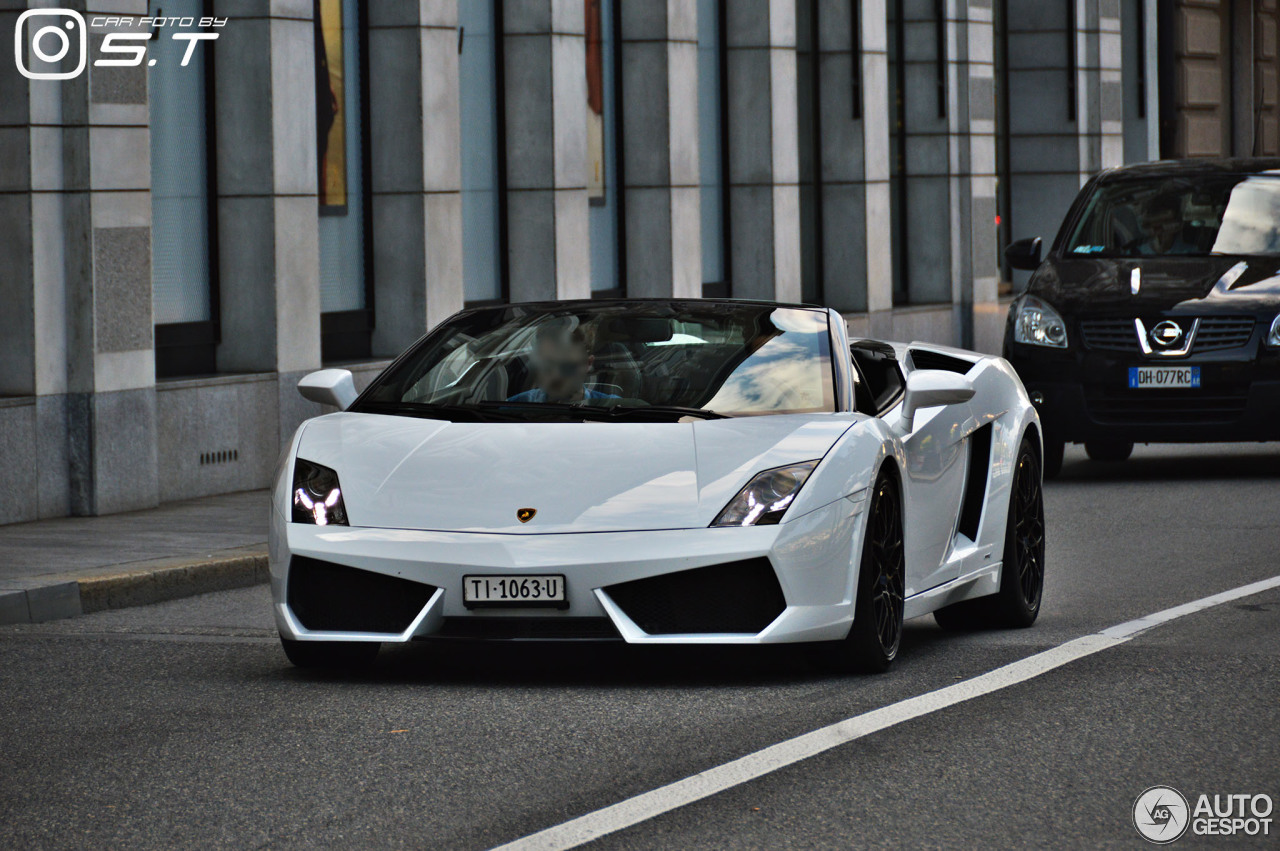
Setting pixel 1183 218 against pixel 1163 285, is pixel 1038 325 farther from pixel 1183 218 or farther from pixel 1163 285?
pixel 1183 218

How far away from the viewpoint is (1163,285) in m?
14.3

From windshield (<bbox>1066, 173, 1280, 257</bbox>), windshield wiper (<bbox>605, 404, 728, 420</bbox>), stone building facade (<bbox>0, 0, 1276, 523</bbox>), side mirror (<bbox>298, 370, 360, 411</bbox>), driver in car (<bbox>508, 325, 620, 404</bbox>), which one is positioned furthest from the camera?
windshield (<bbox>1066, 173, 1280, 257</bbox>)

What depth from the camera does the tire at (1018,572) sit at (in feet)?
27.9

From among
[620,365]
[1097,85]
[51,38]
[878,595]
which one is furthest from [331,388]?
[1097,85]

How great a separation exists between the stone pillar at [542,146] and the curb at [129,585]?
7677mm

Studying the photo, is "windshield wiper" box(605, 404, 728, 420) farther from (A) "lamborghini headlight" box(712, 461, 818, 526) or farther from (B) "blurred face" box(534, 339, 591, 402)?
(A) "lamborghini headlight" box(712, 461, 818, 526)

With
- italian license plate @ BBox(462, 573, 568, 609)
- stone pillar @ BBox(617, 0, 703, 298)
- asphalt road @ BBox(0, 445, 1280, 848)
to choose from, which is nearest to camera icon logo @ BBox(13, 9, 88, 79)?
asphalt road @ BBox(0, 445, 1280, 848)

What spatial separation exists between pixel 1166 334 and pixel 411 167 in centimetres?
585

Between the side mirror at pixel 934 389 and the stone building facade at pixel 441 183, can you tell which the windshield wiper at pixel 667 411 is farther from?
the stone building facade at pixel 441 183

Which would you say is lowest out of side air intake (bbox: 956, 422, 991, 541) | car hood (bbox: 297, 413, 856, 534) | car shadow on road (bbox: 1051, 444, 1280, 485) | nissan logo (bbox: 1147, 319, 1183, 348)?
car shadow on road (bbox: 1051, 444, 1280, 485)

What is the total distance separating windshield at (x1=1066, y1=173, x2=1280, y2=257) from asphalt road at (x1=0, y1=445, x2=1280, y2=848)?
6287mm

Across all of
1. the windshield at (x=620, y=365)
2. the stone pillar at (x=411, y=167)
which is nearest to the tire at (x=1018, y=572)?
the windshield at (x=620, y=365)

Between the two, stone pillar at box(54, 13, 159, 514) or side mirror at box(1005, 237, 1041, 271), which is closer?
stone pillar at box(54, 13, 159, 514)

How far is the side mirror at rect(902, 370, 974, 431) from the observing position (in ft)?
24.9
